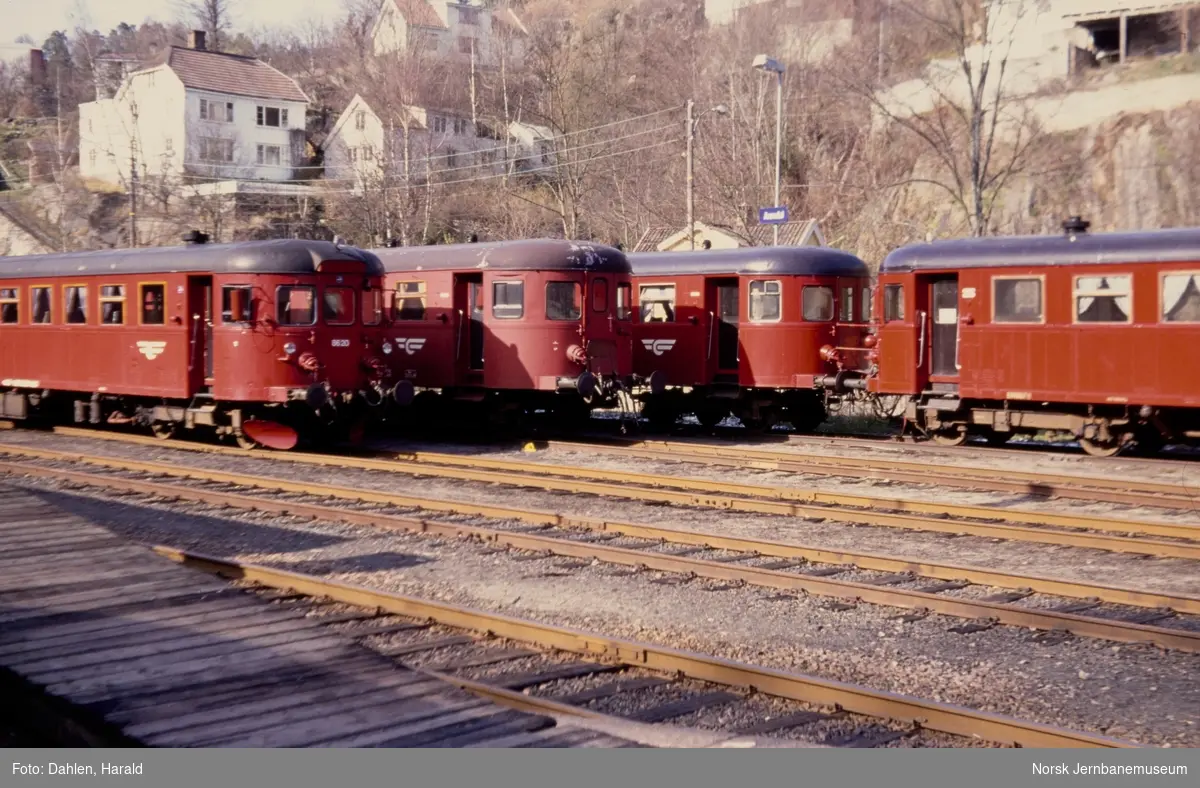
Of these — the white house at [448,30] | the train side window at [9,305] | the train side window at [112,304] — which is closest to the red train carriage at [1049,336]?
the train side window at [112,304]

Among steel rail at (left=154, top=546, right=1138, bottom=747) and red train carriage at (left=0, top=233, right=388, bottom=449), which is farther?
red train carriage at (left=0, top=233, right=388, bottom=449)

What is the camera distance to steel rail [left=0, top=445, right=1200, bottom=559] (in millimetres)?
11477

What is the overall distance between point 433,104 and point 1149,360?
177ft

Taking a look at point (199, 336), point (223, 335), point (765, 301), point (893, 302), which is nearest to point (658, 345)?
point (765, 301)

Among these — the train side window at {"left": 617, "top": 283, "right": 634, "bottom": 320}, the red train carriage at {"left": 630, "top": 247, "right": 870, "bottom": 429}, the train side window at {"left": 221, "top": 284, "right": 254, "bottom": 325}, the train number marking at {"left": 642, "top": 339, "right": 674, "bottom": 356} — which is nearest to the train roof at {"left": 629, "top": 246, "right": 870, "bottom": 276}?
the red train carriage at {"left": 630, "top": 247, "right": 870, "bottom": 429}

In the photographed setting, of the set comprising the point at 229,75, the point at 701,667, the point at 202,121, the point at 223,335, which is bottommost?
the point at 701,667

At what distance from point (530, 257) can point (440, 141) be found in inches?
1682

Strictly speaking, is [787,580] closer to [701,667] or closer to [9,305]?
[701,667]

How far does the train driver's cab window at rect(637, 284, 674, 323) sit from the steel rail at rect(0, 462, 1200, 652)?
988 centimetres

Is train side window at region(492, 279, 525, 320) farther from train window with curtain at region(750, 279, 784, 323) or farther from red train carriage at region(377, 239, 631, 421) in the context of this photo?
train window with curtain at region(750, 279, 784, 323)

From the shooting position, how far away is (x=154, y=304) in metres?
20.3

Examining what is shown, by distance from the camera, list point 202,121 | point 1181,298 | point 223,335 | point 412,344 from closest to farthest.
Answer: point 1181,298 < point 223,335 < point 412,344 < point 202,121

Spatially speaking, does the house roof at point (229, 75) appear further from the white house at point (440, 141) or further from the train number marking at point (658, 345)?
the train number marking at point (658, 345)

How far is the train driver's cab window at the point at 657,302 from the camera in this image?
23.1 meters
